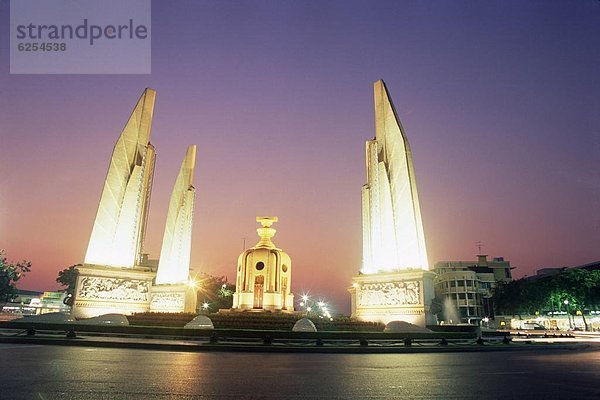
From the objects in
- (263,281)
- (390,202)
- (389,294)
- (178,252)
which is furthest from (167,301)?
(390,202)

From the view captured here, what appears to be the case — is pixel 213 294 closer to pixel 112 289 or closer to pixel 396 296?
pixel 112 289

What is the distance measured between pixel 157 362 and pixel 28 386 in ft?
12.8

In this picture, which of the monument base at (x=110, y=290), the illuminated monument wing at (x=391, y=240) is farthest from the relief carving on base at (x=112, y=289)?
the illuminated monument wing at (x=391, y=240)

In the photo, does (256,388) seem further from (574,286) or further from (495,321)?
(495,321)

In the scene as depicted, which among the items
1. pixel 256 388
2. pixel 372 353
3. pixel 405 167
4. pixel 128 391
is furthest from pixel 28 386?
pixel 405 167

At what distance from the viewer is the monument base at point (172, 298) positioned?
102ft

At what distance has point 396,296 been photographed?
24.7 meters

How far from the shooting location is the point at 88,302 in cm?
2705

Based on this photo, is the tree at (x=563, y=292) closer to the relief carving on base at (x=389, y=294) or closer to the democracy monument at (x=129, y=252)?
the relief carving on base at (x=389, y=294)

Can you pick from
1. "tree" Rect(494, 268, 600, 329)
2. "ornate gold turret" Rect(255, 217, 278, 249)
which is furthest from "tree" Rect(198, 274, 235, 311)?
"tree" Rect(494, 268, 600, 329)

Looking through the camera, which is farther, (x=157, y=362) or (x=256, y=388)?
(x=157, y=362)

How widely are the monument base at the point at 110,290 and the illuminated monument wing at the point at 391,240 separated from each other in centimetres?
1583

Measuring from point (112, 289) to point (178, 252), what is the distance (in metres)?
7.57

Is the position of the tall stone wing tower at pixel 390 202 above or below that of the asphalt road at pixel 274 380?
above
